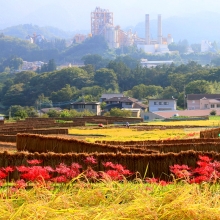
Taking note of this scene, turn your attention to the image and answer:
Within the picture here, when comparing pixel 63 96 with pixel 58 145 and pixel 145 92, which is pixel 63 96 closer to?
pixel 145 92

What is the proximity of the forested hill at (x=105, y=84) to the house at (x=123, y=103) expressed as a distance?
12.3 meters

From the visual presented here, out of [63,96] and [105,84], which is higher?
[105,84]

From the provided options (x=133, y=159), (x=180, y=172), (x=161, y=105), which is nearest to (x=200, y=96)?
(x=161, y=105)

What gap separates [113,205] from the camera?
9.73 metres

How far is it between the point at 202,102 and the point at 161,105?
320 inches

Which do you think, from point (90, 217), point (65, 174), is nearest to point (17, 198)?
point (90, 217)

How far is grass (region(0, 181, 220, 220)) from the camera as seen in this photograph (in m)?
9.15

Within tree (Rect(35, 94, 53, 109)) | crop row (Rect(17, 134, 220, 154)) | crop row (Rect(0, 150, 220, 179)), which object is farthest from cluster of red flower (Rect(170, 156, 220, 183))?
tree (Rect(35, 94, 53, 109))

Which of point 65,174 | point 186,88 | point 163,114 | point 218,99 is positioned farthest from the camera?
point 186,88

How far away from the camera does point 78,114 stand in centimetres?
10931

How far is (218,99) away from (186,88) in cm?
1886

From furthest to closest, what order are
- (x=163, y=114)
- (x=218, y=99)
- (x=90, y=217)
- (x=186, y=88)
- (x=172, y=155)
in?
(x=186, y=88)
(x=218, y=99)
(x=163, y=114)
(x=172, y=155)
(x=90, y=217)

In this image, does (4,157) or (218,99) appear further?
(218,99)

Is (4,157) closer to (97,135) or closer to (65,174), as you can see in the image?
(65,174)
